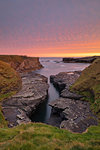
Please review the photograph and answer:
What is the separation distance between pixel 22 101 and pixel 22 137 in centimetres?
1638

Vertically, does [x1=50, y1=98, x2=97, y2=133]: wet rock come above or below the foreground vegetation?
below

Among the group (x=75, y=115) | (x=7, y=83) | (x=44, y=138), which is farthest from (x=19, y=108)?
(x=44, y=138)

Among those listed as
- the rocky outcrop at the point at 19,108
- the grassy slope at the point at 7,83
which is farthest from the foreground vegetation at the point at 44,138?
the grassy slope at the point at 7,83

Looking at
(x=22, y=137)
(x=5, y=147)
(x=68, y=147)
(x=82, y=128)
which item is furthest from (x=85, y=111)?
(x=5, y=147)

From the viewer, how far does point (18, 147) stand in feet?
21.1

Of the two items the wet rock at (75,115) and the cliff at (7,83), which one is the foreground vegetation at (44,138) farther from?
the cliff at (7,83)

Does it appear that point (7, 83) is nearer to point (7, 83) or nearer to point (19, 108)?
point (7, 83)

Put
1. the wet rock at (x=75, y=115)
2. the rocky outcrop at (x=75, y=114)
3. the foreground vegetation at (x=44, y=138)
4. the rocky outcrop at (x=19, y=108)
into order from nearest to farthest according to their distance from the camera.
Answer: the foreground vegetation at (x=44, y=138) → the wet rock at (x=75, y=115) → the rocky outcrop at (x=75, y=114) → the rocky outcrop at (x=19, y=108)

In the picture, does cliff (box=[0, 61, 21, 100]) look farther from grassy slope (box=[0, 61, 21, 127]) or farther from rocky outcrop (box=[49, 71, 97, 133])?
rocky outcrop (box=[49, 71, 97, 133])

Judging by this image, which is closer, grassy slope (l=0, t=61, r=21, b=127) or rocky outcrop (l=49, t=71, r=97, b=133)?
rocky outcrop (l=49, t=71, r=97, b=133)

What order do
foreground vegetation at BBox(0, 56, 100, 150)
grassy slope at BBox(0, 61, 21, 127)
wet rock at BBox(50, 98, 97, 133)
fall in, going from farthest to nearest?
grassy slope at BBox(0, 61, 21, 127), wet rock at BBox(50, 98, 97, 133), foreground vegetation at BBox(0, 56, 100, 150)

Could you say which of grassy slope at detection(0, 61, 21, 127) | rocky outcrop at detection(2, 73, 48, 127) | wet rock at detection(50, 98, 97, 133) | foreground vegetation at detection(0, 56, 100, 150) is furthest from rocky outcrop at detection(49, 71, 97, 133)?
grassy slope at detection(0, 61, 21, 127)

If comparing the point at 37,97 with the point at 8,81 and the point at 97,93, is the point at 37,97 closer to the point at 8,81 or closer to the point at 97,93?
the point at 8,81

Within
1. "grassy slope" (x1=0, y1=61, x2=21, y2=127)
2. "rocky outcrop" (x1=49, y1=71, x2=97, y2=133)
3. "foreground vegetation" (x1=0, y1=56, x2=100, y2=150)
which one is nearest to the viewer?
"foreground vegetation" (x1=0, y1=56, x2=100, y2=150)
